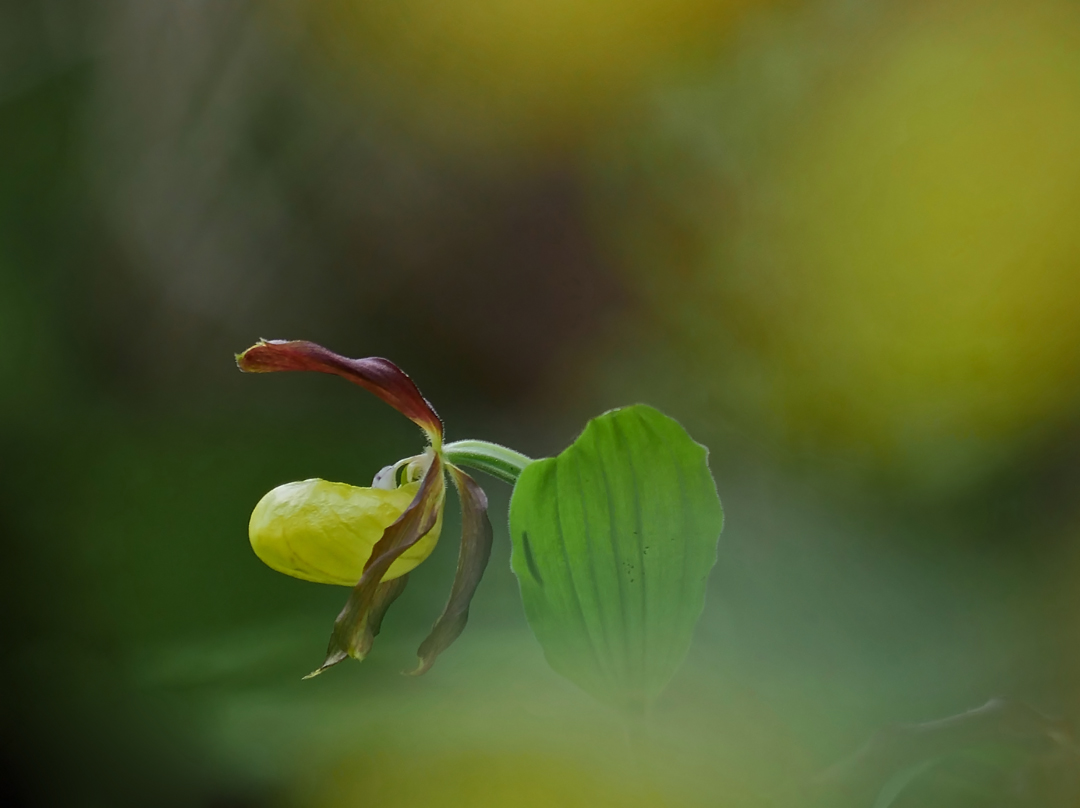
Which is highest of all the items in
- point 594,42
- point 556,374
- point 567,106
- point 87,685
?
point 594,42

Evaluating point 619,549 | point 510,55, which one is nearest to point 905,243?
point 619,549

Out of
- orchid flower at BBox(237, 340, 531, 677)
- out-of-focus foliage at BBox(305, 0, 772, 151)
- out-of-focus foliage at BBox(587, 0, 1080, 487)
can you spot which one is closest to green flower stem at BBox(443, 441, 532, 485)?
orchid flower at BBox(237, 340, 531, 677)

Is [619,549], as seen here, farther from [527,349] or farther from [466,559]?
[527,349]

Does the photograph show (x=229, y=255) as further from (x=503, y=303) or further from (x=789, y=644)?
(x=789, y=644)

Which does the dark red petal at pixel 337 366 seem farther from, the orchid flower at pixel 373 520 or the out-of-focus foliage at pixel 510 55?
the out-of-focus foliage at pixel 510 55

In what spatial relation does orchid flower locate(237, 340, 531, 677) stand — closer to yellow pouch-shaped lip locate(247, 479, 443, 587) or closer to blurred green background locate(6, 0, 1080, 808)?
yellow pouch-shaped lip locate(247, 479, 443, 587)

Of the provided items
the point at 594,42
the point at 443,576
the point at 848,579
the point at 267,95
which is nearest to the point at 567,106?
the point at 594,42
